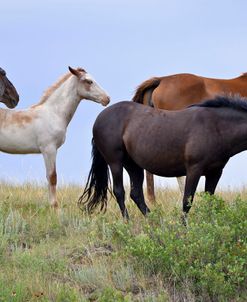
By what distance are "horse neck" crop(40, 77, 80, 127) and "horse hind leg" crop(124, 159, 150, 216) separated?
6.58ft

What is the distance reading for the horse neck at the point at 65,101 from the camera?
12.4 m

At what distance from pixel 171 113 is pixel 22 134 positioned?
294 cm

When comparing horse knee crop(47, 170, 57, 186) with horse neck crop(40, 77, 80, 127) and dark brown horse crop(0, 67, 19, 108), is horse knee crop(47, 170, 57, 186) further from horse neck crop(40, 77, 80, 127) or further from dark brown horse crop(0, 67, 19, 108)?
dark brown horse crop(0, 67, 19, 108)

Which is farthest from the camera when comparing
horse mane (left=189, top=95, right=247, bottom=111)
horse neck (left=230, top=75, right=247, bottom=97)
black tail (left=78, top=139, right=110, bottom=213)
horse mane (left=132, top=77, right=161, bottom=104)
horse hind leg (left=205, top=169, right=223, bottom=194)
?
horse neck (left=230, top=75, right=247, bottom=97)

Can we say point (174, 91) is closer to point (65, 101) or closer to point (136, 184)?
point (65, 101)

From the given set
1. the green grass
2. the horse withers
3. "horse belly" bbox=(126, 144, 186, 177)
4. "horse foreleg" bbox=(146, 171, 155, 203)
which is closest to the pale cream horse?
the horse withers

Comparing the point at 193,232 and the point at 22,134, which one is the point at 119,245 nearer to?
the point at 193,232

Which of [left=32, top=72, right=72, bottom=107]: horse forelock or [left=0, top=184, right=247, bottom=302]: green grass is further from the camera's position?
[left=32, top=72, right=72, bottom=107]: horse forelock

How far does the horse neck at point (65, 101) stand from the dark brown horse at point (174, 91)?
49.8 inches

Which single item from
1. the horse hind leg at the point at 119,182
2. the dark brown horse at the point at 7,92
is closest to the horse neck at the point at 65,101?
the dark brown horse at the point at 7,92

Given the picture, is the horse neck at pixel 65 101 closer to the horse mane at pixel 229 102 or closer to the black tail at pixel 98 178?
the black tail at pixel 98 178

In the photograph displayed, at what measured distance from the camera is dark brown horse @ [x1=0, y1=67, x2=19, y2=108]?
42.2 feet

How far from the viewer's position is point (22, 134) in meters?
12.2

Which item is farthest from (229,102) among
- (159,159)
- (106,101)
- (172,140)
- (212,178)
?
(106,101)
